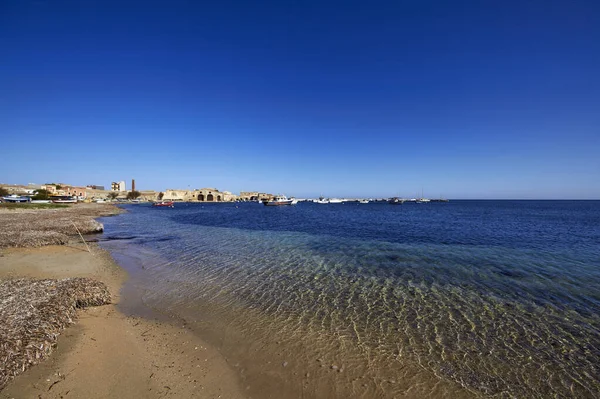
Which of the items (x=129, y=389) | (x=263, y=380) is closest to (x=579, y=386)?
(x=263, y=380)

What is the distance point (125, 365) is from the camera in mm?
6078

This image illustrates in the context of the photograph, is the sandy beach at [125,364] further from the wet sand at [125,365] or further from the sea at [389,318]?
the sea at [389,318]

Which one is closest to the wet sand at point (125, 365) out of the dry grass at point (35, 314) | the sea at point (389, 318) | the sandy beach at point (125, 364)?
the sandy beach at point (125, 364)

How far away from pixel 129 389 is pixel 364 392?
4812 millimetres

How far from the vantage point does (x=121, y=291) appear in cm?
1122

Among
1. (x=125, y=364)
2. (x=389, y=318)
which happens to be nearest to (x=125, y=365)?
(x=125, y=364)

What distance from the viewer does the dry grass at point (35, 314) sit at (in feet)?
18.0

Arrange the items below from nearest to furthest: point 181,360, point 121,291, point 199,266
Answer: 1. point 181,360
2. point 121,291
3. point 199,266

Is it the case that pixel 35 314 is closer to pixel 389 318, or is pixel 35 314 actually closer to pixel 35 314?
pixel 35 314

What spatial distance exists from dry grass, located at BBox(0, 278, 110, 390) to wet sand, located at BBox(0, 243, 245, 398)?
9.9 inches

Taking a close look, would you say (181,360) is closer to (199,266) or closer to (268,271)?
(268,271)

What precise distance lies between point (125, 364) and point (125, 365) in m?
0.04

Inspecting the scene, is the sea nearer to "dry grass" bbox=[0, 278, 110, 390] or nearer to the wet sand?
the wet sand

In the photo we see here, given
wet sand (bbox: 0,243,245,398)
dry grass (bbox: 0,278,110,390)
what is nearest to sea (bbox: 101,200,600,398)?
wet sand (bbox: 0,243,245,398)
